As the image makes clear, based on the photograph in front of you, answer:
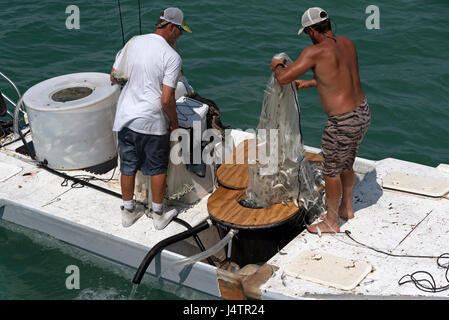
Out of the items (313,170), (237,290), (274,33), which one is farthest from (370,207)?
(274,33)

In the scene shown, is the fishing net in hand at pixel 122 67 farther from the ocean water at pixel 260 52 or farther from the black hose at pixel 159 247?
the ocean water at pixel 260 52

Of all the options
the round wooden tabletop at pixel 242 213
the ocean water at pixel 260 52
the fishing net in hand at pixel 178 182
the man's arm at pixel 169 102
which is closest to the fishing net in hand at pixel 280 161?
the round wooden tabletop at pixel 242 213

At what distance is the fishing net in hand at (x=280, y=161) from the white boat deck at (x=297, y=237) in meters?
0.40

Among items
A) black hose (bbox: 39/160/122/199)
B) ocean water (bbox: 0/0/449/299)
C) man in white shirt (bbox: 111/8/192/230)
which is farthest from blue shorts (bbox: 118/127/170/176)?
ocean water (bbox: 0/0/449/299)

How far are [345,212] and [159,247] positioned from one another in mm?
1704

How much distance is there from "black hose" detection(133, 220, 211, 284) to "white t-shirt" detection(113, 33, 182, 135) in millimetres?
872

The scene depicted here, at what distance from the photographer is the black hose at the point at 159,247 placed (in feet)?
17.1

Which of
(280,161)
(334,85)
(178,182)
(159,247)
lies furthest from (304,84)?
(159,247)

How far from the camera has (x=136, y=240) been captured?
568cm

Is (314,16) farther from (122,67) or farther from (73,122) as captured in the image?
(73,122)

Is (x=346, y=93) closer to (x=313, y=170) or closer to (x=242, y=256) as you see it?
(x=313, y=170)

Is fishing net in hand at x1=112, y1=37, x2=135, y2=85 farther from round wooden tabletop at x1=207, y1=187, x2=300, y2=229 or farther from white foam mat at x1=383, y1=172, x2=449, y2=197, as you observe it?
white foam mat at x1=383, y1=172, x2=449, y2=197

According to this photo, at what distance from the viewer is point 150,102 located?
17.6 feet
